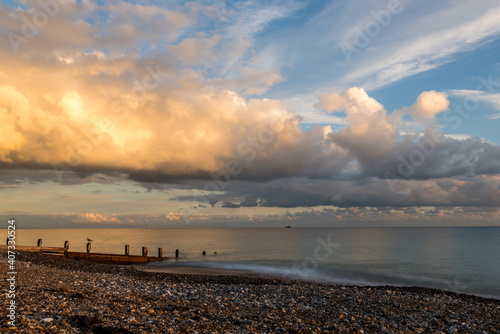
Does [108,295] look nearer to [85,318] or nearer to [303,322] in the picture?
[85,318]

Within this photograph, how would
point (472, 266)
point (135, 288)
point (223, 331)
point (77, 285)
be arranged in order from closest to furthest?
1. point (223, 331)
2. point (77, 285)
3. point (135, 288)
4. point (472, 266)

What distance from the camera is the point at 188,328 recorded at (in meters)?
12.1

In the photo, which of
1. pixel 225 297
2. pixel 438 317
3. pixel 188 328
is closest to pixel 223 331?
pixel 188 328

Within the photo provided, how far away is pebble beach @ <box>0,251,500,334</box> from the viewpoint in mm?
12039

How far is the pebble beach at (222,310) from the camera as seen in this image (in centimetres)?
1204

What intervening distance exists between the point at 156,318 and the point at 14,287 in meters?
8.41

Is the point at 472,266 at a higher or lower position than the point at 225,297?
lower

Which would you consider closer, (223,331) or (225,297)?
(223,331)

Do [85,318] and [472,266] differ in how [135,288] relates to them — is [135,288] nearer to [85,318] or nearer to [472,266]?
[85,318]

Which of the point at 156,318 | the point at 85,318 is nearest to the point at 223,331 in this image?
the point at 156,318

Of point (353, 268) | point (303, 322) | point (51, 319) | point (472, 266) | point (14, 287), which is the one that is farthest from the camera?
point (472, 266)

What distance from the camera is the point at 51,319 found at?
452 inches

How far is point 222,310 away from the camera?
16.0 metres

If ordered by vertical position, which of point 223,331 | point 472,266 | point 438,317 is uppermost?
point 223,331
